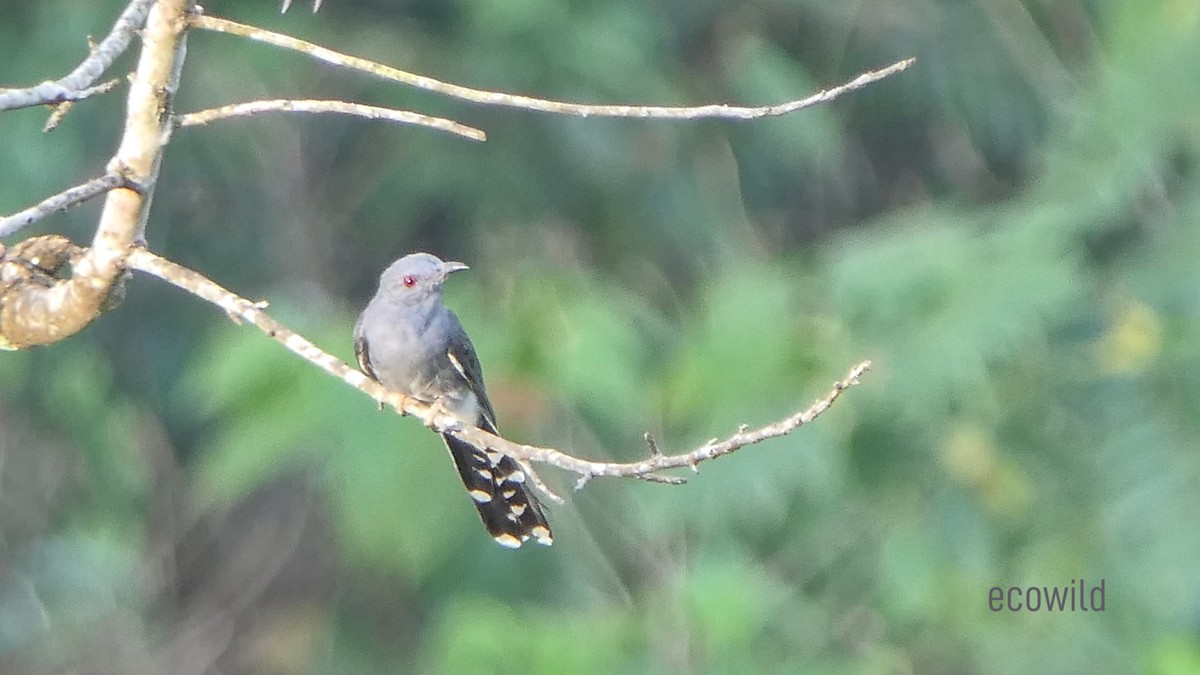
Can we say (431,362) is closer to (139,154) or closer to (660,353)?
(139,154)

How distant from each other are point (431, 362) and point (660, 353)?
9.40 feet

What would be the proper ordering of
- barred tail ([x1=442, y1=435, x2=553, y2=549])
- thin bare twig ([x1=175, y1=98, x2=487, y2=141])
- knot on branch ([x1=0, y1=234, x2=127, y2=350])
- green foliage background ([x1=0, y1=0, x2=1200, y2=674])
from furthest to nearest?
green foliage background ([x1=0, y1=0, x2=1200, y2=674]), barred tail ([x1=442, y1=435, x2=553, y2=549]), knot on branch ([x1=0, y1=234, x2=127, y2=350]), thin bare twig ([x1=175, y1=98, x2=487, y2=141])

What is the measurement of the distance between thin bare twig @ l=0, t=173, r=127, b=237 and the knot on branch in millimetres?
223

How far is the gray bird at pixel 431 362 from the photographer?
562 cm

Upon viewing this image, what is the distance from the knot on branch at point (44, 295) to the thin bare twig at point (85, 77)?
0.39m

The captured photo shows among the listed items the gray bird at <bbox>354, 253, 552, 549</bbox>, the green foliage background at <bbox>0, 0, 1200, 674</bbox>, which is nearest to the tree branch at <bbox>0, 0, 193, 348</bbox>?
the gray bird at <bbox>354, 253, 552, 549</bbox>

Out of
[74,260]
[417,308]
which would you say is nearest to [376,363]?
[417,308]

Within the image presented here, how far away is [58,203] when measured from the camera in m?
3.40

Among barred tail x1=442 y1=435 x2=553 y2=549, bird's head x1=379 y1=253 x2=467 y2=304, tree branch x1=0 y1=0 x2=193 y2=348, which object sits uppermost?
bird's head x1=379 y1=253 x2=467 y2=304

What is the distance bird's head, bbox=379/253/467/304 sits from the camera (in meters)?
5.65

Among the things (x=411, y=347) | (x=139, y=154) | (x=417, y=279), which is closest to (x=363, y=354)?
(x=411, y=347)

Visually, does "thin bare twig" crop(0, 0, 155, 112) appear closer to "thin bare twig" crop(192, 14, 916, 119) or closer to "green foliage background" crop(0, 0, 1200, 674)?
"thin bare twig" crop(192, 14, 916, 119)

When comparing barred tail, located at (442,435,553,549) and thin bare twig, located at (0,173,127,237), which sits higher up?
barred tail, located at (442,435,553,549)

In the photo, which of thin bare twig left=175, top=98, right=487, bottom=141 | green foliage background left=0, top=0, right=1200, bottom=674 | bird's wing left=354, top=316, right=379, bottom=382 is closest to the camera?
thin bare twig left=175, top=98, right=487, bottom=141
